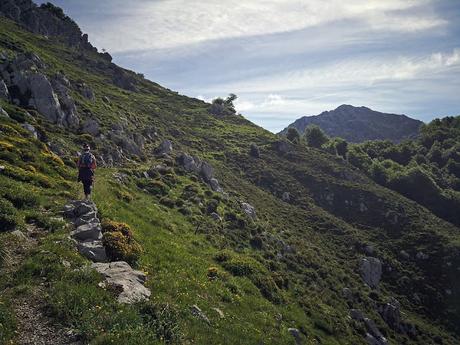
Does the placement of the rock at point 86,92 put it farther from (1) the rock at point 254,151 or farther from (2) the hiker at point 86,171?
(2) the hiker at point 86,171

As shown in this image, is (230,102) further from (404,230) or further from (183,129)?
(404,230)

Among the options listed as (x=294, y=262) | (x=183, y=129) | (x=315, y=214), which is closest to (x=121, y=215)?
(x=294, y=262)

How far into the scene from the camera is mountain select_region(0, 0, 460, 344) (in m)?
Answer: 12.8

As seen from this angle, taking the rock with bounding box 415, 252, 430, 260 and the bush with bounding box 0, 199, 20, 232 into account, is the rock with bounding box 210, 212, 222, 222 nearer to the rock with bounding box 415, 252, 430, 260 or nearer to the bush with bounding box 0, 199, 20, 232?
the bush with bounding box 0, 199, 20, 232

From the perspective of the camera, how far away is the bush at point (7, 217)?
1590cm

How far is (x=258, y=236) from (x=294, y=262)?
542cm

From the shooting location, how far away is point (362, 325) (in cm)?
3569

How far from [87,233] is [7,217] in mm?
3401

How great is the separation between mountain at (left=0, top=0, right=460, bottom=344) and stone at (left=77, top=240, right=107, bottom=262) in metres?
0.14

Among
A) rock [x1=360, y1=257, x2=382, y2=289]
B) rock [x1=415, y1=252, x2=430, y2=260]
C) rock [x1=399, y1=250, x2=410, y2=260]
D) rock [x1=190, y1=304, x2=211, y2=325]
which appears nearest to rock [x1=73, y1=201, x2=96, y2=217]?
rock [x1=190, y1=304, x2=211, y2=325]

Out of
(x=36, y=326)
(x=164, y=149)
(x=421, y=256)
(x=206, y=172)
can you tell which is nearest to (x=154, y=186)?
(x=206, y=172)

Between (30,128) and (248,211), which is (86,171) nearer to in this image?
(30,128)

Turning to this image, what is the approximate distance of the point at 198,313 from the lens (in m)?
15.1

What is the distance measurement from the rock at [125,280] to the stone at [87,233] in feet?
7.70
